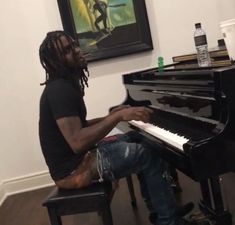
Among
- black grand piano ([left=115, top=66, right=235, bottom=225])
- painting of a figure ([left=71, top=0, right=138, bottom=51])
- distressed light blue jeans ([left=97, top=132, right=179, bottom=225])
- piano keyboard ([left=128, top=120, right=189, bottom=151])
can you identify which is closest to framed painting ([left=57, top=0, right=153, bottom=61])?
painting of a figure ([left=71, top=0, right=138, bottom=51])

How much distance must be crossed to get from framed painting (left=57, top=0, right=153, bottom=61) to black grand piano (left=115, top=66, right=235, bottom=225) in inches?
48.0

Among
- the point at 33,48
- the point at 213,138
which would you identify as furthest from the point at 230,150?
the point at 33,48

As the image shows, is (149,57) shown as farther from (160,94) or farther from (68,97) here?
(68,97)

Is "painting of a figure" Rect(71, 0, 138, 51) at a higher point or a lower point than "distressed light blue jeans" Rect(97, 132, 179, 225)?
higher

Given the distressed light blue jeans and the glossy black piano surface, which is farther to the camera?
the distressed light blue jeans

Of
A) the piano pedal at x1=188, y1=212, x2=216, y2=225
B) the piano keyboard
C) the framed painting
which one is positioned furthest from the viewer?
the framed painting

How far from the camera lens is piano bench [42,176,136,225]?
2.07 meters

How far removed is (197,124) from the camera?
6.28ft

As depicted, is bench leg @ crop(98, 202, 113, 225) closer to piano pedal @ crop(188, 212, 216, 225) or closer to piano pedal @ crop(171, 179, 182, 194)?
piano pedal @ crop(188, 212, 216, 225)

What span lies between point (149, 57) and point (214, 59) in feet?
5.71

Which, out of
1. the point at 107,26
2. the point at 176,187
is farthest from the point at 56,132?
the point at 107,26

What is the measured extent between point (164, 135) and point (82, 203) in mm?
532

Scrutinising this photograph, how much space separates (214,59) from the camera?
2273mm

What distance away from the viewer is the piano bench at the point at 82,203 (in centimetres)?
207
